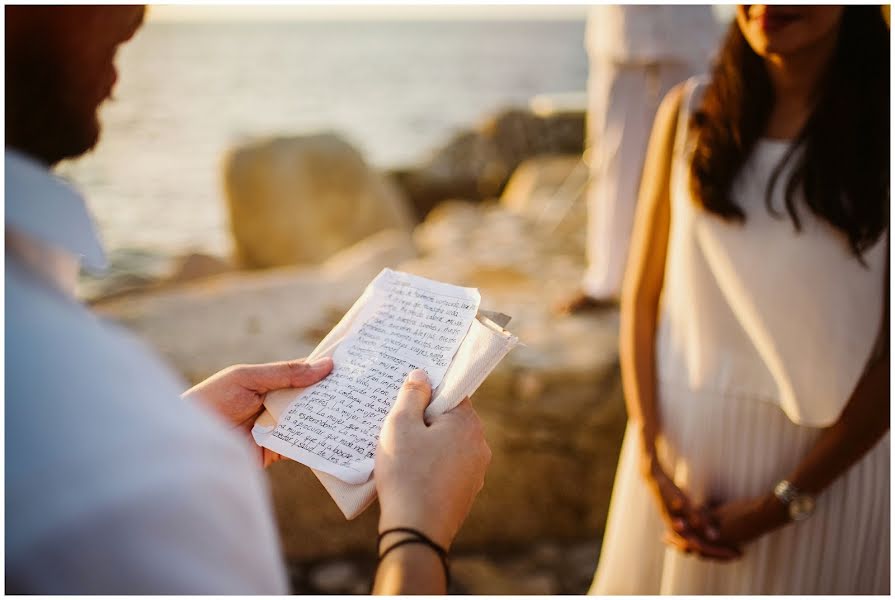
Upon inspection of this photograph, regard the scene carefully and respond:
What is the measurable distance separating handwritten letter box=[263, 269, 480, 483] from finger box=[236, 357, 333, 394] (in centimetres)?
1

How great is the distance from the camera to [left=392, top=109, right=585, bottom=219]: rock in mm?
10805

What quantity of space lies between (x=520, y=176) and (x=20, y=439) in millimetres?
7429

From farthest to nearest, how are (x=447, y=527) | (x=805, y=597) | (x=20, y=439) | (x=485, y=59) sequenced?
(x=485, y=59) < (x=805, y=597) < (x=447, y=527) < (x=20, y=439)

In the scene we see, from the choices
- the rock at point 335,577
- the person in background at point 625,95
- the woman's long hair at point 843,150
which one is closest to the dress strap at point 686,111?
the woman's long hair at point 843,150

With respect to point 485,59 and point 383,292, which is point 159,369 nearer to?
point 383,292

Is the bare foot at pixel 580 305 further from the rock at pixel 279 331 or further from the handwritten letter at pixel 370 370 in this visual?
the handwritten letter at pixel 370 370

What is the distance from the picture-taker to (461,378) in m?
1.02

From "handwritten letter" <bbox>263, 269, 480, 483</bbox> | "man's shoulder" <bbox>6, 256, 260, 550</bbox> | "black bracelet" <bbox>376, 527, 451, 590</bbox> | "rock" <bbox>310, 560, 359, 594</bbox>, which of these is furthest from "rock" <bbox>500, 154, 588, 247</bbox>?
"man's shoulder" <bbox>6, 256, 260, 550</bbox>

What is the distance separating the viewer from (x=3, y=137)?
2.44 ft

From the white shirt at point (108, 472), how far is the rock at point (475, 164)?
396 inches

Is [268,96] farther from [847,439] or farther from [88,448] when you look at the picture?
[88,448]

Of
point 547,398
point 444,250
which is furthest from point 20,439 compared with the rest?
point 444,250

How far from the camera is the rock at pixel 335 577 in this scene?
8.25ft

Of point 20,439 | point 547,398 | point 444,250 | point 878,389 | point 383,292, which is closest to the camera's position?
point 20,439
